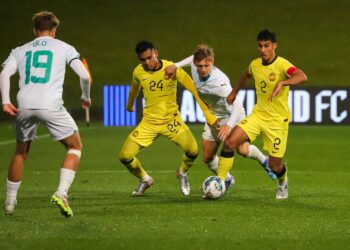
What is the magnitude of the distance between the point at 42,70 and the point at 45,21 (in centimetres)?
53

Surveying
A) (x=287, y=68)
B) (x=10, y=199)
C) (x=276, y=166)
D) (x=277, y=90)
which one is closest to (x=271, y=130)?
(x=276, y=166)

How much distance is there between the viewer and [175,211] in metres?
11.0

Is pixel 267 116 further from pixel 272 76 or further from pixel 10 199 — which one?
pixel 10 199

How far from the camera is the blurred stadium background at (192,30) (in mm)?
36781

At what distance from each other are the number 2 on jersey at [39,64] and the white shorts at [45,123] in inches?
12.4

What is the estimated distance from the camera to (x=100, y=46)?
38750 millimetres

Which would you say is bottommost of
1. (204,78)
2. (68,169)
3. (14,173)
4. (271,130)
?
(14,173)

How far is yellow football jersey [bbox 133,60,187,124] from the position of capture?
12.6 m

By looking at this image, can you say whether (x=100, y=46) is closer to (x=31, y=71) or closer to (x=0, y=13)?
(x=0, y=13)

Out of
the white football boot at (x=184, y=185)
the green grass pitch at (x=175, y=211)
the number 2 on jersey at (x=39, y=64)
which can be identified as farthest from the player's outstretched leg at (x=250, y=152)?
the number 2 on jersey at (x=39, y=64)

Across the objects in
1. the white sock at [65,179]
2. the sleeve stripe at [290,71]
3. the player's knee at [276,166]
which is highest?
the sleeve stripe at [290,71]

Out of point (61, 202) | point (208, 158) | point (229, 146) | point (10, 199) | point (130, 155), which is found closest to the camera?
point (61, 202)

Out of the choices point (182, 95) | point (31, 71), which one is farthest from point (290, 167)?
point (182, 95)

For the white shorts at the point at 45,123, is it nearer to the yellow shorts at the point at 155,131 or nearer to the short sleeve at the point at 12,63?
the short sleeve at the point at 12,63
